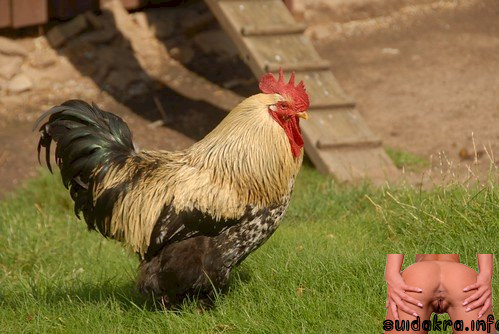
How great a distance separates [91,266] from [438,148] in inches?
167

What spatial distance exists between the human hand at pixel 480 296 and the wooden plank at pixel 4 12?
8452mm

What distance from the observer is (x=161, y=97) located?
427 inches

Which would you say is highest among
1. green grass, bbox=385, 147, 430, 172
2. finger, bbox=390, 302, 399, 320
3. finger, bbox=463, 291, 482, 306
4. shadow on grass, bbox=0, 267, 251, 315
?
finger, bbox=463, 291, 482, 306

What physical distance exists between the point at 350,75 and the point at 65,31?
11.3ft

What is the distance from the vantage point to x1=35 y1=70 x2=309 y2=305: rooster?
5.19 metres

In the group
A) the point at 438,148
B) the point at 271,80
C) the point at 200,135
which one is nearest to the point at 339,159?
the point at 438,148

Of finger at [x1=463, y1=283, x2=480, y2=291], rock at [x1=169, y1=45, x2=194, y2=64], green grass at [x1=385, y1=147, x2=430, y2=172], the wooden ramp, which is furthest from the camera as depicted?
rock at [x1=169, y1=45, x2=194, y2=64]

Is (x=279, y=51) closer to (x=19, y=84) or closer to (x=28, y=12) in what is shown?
(x=19, y=84)

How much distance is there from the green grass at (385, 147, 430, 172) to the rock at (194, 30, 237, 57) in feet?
10.1

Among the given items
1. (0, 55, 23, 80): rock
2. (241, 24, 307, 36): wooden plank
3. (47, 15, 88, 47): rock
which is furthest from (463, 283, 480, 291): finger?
(47, 15, 88, 47): rock

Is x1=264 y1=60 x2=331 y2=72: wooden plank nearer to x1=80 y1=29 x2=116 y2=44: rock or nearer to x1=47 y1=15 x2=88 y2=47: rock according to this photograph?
x1=80 y1=29 x2=116 y2=44: rock

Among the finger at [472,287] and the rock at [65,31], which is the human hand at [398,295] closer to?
the finger at [472,287]

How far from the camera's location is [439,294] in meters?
3.50

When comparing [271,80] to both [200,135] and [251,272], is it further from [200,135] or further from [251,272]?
[200,135]
